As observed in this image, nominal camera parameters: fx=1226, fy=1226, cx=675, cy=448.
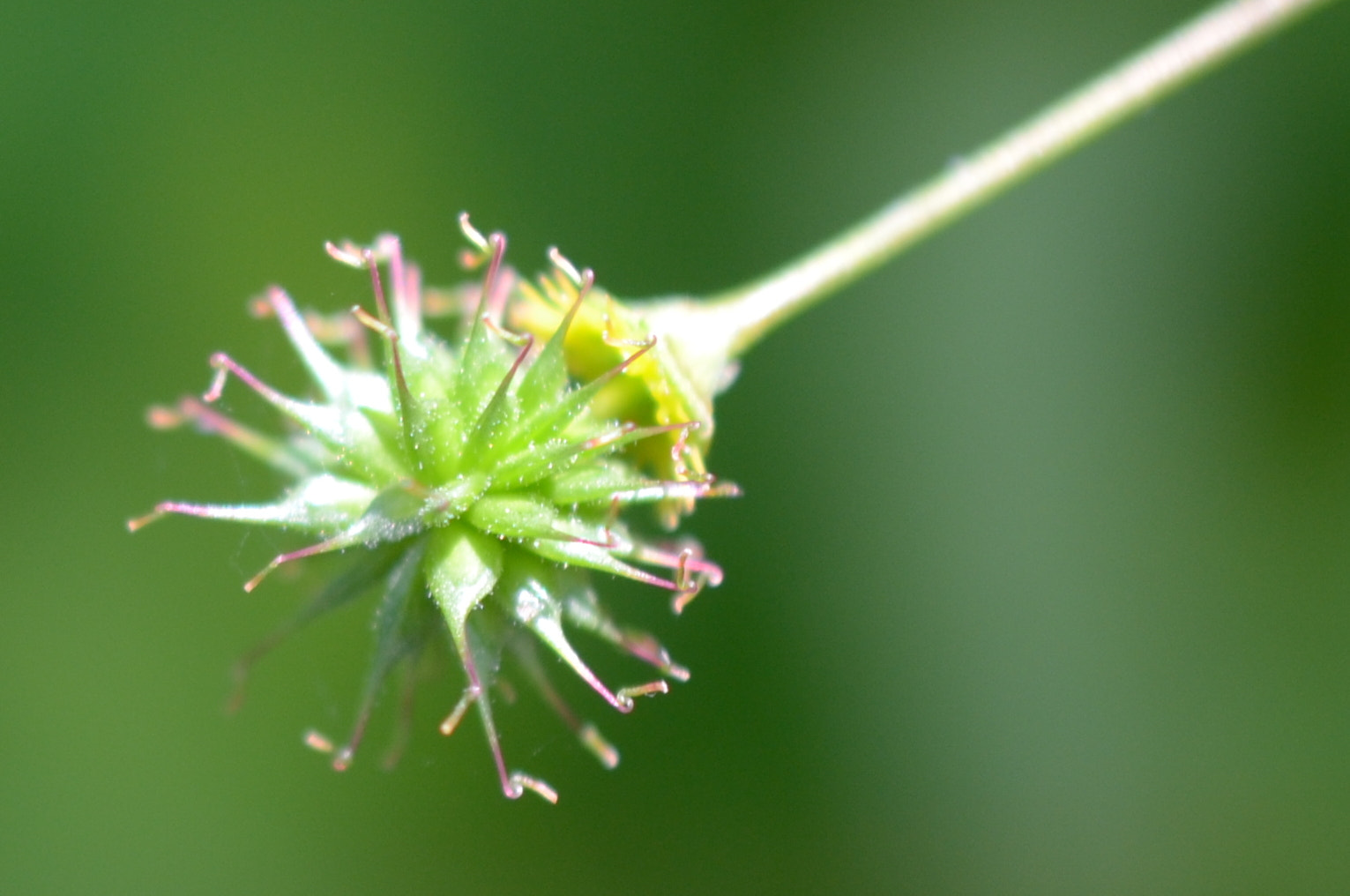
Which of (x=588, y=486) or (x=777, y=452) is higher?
(x=777, y=452)

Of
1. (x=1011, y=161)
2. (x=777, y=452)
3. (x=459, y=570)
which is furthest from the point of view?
(x=777, y=452)

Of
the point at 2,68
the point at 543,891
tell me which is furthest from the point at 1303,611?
the point at 2,68

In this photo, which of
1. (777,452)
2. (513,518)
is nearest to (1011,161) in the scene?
(513,518)

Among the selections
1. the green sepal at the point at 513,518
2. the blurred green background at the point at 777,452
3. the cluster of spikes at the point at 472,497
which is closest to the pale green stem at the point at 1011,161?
the cluster of spikes at the point at 472,497

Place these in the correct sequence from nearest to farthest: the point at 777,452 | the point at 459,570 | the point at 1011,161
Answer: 1. the point at 459,570
2. the point at 1011,161
3. the point at 777,452

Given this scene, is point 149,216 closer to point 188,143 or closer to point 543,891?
point 188,143

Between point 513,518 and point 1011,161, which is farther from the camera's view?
point 1011,161

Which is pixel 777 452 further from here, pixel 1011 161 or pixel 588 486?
pixel 588 486

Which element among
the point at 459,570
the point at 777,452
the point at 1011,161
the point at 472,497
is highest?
the point at 777,452

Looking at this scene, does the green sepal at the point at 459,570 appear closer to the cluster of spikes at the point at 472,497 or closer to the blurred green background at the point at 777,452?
the cluster of spikes at the point at 472,497
